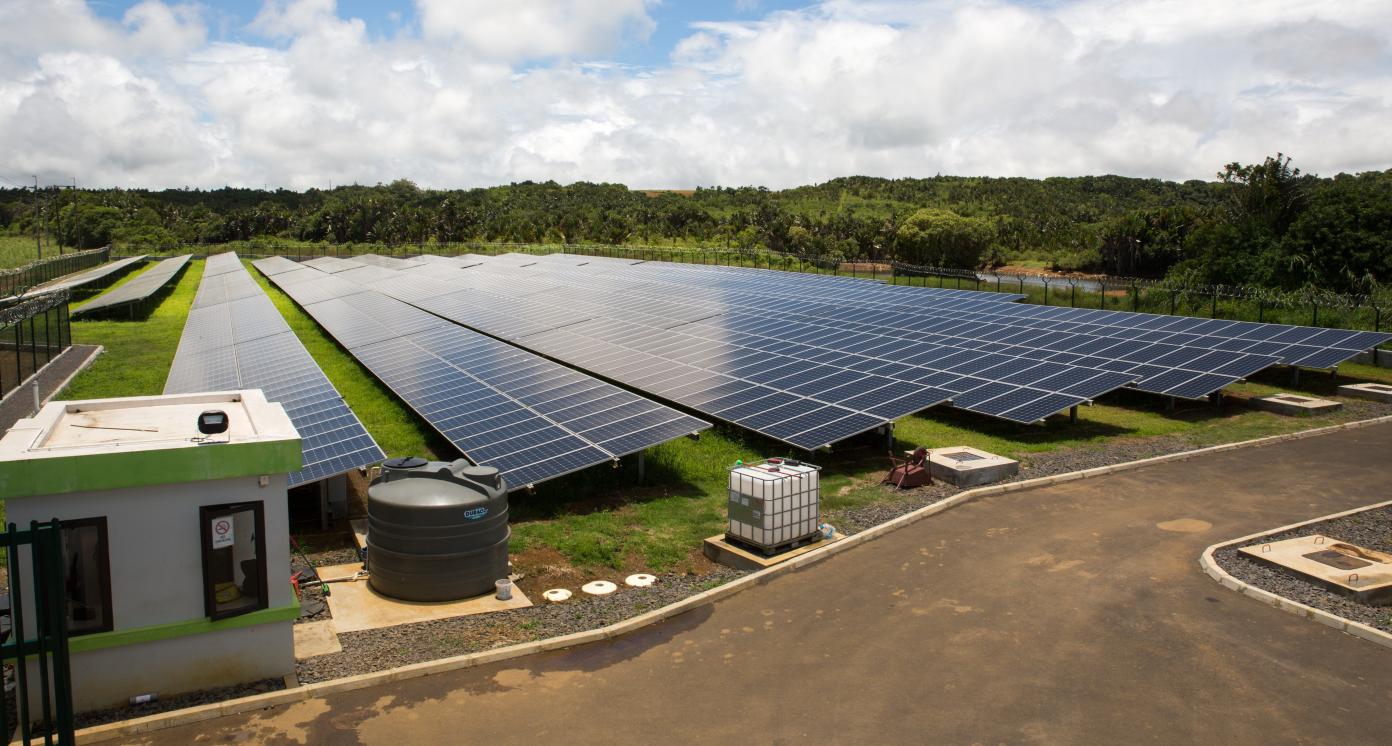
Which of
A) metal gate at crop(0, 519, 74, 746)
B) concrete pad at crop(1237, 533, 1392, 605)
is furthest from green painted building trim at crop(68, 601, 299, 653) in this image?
concrete pad at crop(1237, 533, 1392, 605)

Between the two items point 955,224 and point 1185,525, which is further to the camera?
point 955,224

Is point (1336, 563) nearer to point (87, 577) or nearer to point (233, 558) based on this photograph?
point (233, 558)

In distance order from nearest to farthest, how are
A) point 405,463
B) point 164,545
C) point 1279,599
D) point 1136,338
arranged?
1. point 164,545
2. point 1279,599
3. point 405,463
4. point 1136,338

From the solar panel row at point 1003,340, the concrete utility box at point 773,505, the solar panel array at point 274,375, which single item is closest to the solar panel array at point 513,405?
the solar panel array at point 274,375

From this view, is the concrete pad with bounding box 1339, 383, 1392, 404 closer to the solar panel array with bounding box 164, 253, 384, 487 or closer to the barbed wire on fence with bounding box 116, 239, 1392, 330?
the barbed wire on fence with bounding box 116, 239, 1392, 330

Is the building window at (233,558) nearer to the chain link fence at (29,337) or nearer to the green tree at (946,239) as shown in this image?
the chain link fence at (29,337)

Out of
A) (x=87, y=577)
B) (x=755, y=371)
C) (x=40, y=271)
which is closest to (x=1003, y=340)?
(x=755, y=371)

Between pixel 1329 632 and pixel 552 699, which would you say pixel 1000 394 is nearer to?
pixel 1329 632
